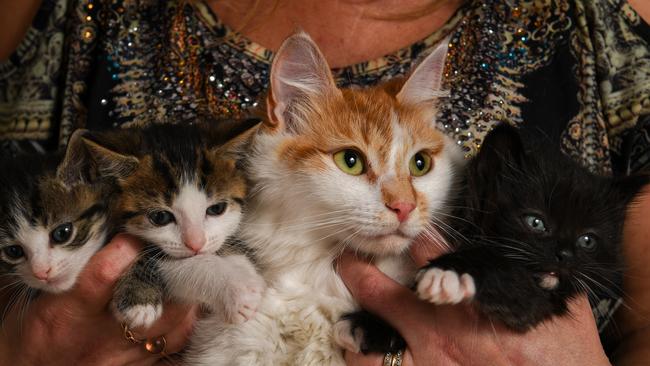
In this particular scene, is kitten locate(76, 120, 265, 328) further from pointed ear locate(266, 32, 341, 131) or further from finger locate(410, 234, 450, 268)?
finger locate(410, 234, 450, 268)

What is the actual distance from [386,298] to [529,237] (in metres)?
0.31

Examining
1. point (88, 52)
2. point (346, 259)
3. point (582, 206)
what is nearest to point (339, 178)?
point (346, 259)

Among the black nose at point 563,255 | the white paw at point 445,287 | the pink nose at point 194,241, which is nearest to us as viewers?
the white paw at point 445,287

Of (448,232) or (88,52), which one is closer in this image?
(448,232)

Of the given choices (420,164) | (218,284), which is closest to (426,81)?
(420,164)

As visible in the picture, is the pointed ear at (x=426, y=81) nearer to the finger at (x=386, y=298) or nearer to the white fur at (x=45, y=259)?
the finger at (x=386, y=298)

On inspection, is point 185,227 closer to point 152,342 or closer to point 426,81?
point 152,342

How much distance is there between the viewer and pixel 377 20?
182 cm

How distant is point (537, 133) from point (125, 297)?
3.65ft

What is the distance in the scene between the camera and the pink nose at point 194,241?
4.04ft

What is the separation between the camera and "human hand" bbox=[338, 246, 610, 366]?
1143 millimetres

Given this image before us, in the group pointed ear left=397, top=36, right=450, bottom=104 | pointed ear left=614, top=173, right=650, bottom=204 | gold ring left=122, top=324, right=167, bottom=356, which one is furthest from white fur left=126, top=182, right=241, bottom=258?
pointed ear left=614, top=173, right=650, bottom=204

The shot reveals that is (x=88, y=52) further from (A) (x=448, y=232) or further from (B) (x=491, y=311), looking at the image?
(B) (x=491, y=311)

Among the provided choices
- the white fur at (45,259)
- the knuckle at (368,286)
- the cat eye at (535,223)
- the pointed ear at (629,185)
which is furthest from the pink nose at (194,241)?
the pointed ear at (629,185)
